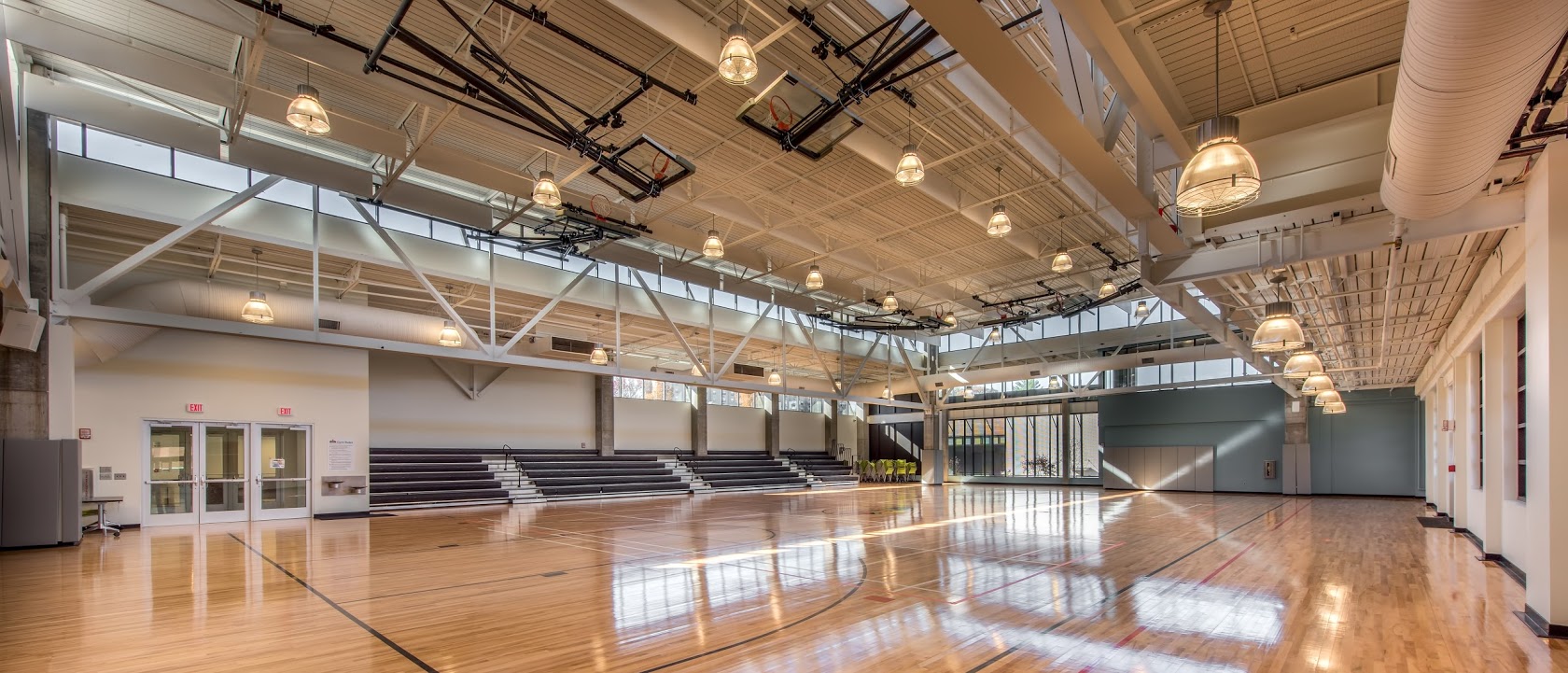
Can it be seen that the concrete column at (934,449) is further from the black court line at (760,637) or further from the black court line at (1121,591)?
the black court line at (760,637)

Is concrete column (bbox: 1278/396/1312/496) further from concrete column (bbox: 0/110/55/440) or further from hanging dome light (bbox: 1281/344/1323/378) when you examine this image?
concrete column (bbox: 0/110/55/440)

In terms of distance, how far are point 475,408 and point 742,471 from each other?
10848 millimetres

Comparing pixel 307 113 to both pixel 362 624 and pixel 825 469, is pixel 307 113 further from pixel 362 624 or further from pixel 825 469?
pixel 825 469

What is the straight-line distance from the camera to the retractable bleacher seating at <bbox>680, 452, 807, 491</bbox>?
27.3 metres

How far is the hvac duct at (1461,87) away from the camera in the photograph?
3002mm

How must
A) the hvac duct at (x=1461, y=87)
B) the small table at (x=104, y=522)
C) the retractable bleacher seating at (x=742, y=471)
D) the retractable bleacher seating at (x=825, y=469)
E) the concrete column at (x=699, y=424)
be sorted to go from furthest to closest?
the retractable bleacher seating at (x=825, y=469), the concrete column at (x=699, y=424), the retractable bleacher seating at (x=742, y=471), the small table at (x=104, y=522), the hvac duct at (x=1461, y=87)

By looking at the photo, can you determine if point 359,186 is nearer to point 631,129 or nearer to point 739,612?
point 631,129

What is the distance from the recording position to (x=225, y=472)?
14.7 meters

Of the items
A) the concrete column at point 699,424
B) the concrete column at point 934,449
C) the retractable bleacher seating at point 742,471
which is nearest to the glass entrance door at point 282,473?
the retractable bleacher seating at point 742,471

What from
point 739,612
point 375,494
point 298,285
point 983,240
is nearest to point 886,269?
point 983,240

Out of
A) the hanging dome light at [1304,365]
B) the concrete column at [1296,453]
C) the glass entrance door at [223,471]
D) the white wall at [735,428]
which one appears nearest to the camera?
the hanging dome light at [1304,365]

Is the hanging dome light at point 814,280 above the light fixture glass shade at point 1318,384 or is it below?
above

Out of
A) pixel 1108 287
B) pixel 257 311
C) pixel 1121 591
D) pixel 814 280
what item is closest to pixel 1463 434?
pixel 1108 287

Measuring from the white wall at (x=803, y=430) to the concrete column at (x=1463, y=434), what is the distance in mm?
24132
